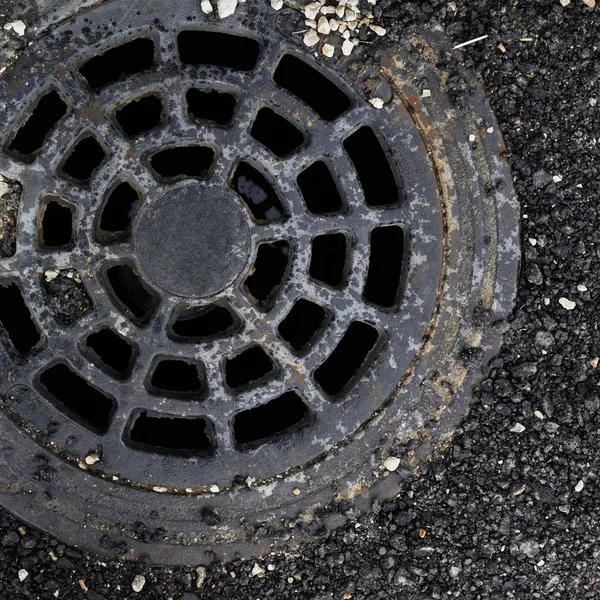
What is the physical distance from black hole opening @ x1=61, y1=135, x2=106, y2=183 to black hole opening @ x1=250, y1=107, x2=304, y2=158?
0.43 m

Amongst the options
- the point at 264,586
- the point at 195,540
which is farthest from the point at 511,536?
the point at 195,540

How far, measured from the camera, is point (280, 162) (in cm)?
226

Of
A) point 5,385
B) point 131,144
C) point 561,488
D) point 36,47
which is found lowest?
point 561,488

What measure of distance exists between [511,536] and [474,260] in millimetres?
728

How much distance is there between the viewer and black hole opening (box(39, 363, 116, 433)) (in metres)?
2.42

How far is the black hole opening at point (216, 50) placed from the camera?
7.97 feet

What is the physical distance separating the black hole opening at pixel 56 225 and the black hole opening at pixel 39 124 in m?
0.16

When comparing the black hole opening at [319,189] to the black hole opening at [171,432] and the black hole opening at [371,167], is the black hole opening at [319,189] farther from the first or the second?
the black hole opening at [171,432]

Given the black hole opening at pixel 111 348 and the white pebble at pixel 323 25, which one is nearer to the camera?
the white pebble at pixel 323 25

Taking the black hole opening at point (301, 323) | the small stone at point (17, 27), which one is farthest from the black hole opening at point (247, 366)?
the small stone at point (17, 27)

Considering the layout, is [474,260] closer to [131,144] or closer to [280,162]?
[280,162]

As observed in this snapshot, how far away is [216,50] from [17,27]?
0.53 metres

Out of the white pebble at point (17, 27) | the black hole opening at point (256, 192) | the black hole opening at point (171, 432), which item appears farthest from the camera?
the black hole opening at point (256, 192)

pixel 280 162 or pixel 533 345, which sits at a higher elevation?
pixel 280 162
